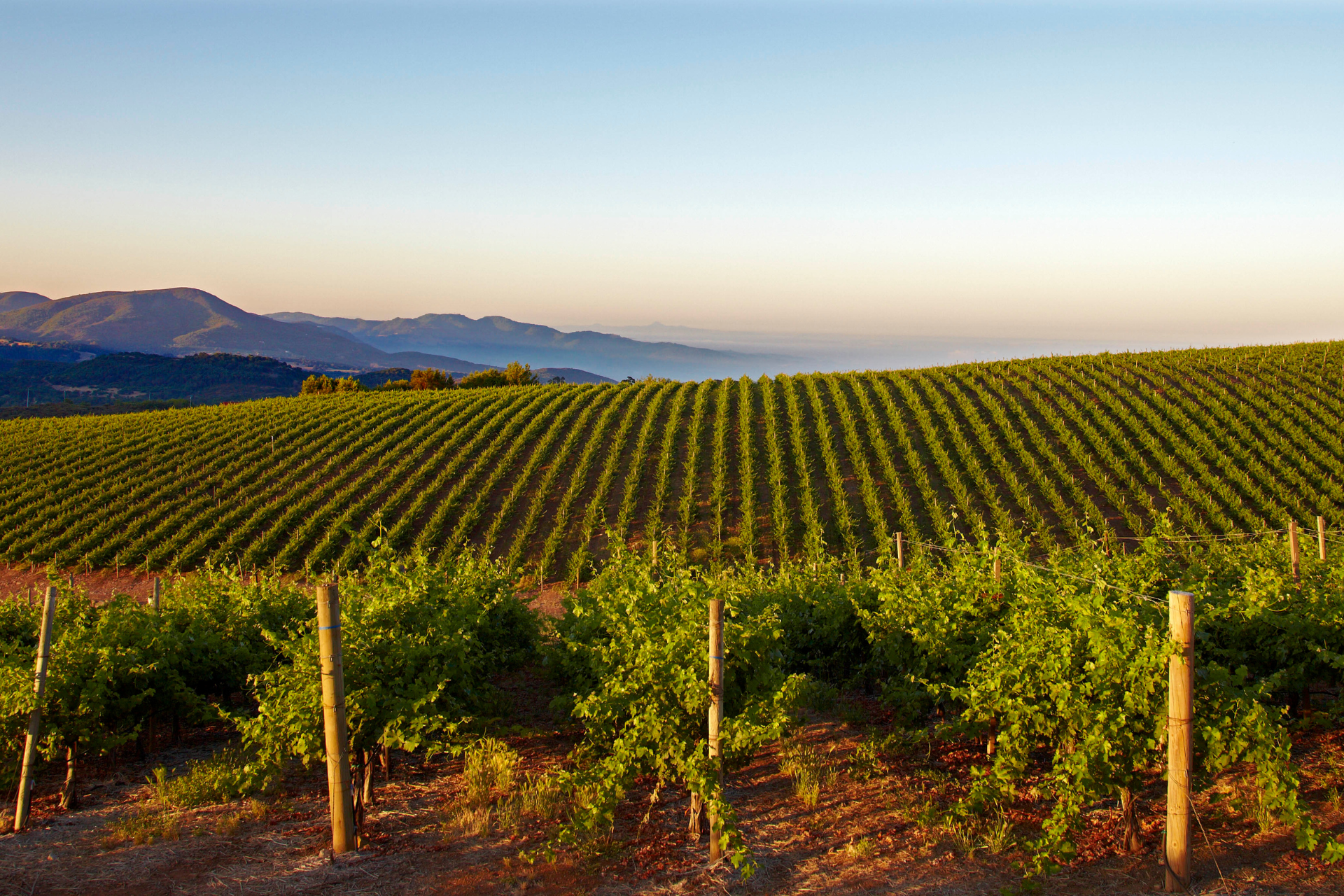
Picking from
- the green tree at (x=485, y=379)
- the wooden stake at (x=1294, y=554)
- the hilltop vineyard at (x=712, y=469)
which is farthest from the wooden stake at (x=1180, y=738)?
the green tree at (x=485, y=379)

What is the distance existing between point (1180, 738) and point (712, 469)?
62.1 feet

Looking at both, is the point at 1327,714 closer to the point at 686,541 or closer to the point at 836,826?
the point at 836,826

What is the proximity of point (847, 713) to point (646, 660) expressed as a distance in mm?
3152

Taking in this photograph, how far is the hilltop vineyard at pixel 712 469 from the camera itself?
19109 millimetres

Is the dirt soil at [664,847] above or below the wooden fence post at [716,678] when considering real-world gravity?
below

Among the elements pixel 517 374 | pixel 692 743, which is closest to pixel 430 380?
pixel 517 374

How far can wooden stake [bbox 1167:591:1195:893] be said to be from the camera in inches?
174

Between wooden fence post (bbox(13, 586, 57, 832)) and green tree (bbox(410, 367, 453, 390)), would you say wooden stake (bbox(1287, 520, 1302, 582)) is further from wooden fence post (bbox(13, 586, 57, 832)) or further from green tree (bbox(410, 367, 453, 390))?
green tree (bbox(410, 367, 453, 390))

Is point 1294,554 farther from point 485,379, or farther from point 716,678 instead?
point 485,379

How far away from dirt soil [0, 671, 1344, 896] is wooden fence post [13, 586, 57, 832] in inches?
7.0

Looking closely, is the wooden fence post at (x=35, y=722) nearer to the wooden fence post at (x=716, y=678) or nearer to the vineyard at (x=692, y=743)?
the vineyard at (x=692, y=743)

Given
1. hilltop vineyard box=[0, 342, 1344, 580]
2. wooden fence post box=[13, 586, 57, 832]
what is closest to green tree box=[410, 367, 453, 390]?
hilltop vineyard box=[0, 342, 1344, 580]

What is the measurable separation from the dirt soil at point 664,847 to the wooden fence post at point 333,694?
588mm

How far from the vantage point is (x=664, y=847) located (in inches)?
208
